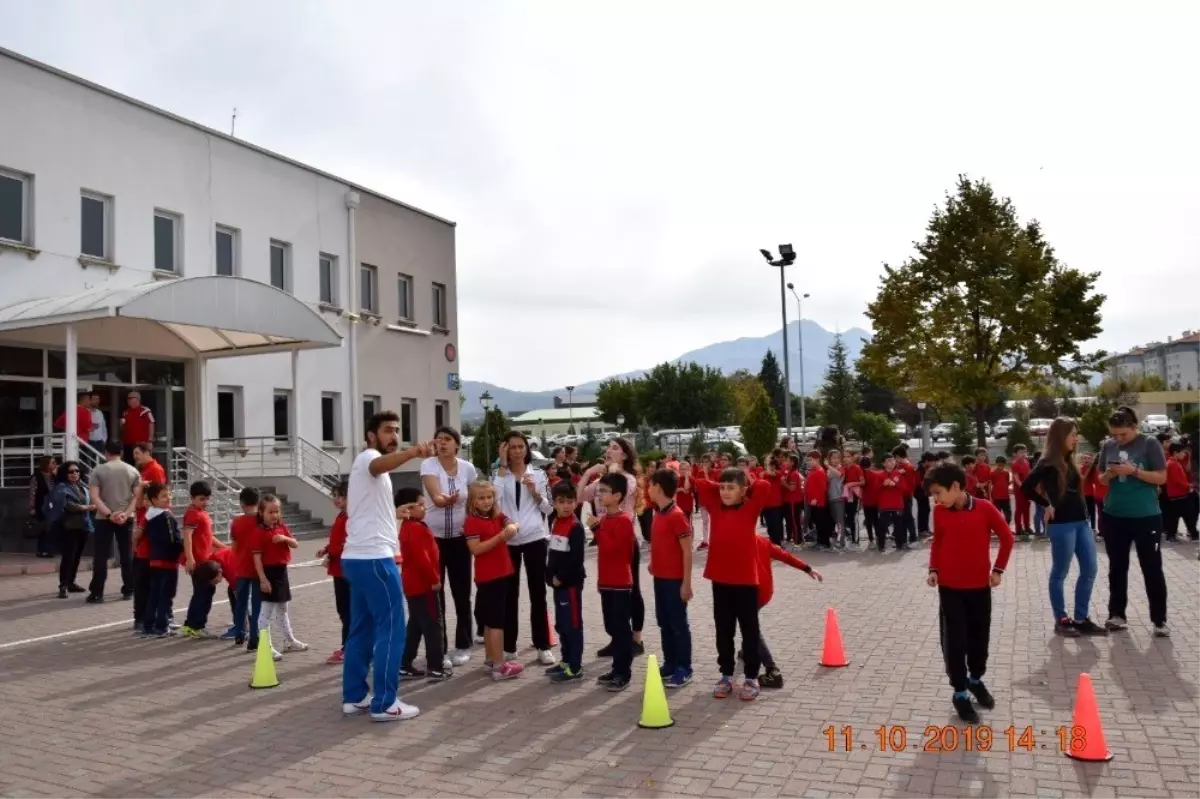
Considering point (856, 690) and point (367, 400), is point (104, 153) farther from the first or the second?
point (856, 690)

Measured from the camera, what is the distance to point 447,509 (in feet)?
25.5

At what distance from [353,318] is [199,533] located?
707 inches

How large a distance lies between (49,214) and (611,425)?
7626 cm

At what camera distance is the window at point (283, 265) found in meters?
24.8

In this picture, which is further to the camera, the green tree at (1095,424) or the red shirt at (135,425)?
the green tree at (1095,424)

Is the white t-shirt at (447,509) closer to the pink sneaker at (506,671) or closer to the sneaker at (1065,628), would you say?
the pink sneaker at (506,671)

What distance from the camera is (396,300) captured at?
2880cm

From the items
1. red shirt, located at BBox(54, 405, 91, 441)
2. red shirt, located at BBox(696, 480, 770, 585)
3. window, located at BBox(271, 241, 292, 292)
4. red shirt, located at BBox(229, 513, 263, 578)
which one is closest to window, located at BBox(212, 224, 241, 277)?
window, located at BBox(271, 241, 292, 292)

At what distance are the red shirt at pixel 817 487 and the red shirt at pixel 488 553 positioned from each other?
9836 millimetres

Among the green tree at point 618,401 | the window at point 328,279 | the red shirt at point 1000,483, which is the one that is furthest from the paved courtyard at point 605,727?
the green tree at point 618,401

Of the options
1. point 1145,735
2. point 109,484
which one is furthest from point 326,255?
point 1145,735

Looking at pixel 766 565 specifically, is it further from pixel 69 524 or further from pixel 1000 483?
pixel 1000 483

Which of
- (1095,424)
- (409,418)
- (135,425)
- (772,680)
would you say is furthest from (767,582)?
(1095,424)

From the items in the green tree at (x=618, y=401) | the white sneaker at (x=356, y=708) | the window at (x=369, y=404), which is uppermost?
the green tree at (x=618, y=401)
